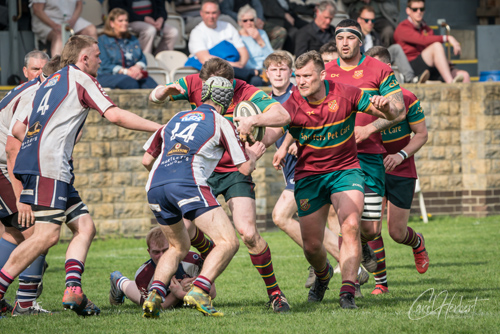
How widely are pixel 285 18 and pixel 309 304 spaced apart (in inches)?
413

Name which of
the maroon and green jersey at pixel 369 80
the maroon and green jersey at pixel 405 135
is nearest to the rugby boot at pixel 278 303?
the maroon and green jersey at pixel 369 80

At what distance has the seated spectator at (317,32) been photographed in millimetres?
15086

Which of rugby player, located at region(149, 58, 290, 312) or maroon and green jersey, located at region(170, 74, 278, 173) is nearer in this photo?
rugby player, located at region(149, 58, 290, 312)

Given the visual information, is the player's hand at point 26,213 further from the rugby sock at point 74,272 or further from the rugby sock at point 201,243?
the rugby sock at point 201,243

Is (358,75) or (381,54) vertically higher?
(381,54)

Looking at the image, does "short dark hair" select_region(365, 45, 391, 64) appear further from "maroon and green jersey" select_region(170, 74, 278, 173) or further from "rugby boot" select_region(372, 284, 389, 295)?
"rugby boot" select_region(372, 284, 389, 295)

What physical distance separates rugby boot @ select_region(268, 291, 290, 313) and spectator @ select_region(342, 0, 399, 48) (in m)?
11.0

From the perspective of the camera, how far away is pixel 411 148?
8.13 metres

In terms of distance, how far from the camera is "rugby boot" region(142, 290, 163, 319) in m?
5.89

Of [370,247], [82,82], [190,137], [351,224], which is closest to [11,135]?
[82,82]

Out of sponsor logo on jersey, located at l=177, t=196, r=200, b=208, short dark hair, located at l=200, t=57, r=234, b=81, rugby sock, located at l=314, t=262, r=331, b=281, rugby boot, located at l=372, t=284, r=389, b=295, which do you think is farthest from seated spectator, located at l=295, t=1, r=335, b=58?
sponsor logo on jersey, located at l=177, t=196, r=200, b=208

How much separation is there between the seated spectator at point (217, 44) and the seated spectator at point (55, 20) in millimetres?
1982

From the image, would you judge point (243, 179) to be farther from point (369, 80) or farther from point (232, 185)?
point (369, 80)

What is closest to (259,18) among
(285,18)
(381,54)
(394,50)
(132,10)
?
(285,18)
